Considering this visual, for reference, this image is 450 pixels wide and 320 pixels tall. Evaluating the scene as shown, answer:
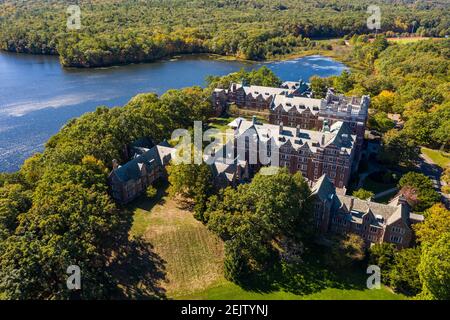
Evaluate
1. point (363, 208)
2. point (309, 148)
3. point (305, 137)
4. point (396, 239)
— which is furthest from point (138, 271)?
point (305, 137)

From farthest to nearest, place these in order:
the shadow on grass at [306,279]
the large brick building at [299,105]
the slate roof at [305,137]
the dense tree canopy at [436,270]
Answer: the large brick building at [299,105] → the slate roof at [305,137] → the shadow on grass at [306,279] → the dense tree canopy at [436,270]

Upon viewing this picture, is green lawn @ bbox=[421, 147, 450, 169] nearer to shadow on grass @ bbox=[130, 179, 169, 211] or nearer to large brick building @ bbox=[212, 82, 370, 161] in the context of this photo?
large brick building @ bbox=[212, 82, 370, 161]

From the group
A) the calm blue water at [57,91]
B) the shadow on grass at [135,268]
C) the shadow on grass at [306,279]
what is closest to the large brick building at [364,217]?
the shadow on grass at [306,279]

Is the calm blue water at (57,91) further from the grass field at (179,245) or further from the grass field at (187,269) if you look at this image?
the grass field at (187,269)

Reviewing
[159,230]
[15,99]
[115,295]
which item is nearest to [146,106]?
[159,230]

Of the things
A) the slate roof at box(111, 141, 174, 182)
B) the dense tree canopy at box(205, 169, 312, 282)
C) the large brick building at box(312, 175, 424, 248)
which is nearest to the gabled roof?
the large brick building at box(312, 175, 424, 248)

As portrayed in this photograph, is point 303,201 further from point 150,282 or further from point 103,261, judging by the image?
point 103,261

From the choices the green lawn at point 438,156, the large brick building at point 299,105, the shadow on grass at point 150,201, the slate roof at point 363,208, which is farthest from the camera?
the green lawn at point 438,156
